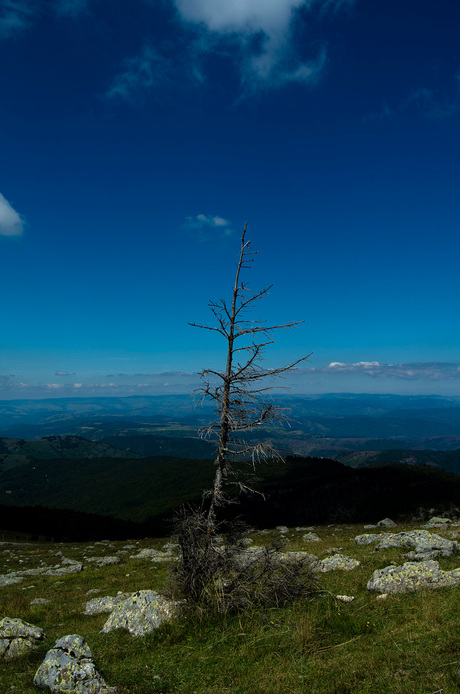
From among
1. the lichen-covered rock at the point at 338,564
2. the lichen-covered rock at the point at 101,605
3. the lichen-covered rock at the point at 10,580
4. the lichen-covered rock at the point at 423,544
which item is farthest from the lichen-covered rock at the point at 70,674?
the lichen-covered rock at the point at 10,580

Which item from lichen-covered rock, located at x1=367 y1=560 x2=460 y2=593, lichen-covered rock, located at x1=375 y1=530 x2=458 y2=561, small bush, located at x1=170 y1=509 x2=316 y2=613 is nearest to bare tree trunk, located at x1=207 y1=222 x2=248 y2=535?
small bush, located at x1=170 y1=509 x2=316 y2=613

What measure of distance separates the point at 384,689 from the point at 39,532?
100218mm

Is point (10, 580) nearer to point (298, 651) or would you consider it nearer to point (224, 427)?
point (224, 427)

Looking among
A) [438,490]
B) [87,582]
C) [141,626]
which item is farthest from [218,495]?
[438,490]

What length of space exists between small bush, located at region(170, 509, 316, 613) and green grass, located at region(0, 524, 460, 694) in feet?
1.37

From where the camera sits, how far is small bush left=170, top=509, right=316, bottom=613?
33.3 feet

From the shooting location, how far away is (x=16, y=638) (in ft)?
30.3

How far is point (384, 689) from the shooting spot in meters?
5.67

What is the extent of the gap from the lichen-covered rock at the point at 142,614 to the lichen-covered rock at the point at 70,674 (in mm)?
2734

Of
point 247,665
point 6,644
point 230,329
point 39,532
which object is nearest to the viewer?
point 247,665

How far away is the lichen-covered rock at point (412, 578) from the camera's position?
10.0 metres

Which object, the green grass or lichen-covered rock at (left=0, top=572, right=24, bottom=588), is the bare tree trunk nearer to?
the green grass

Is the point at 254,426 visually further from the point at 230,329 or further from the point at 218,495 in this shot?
the point at 230,329

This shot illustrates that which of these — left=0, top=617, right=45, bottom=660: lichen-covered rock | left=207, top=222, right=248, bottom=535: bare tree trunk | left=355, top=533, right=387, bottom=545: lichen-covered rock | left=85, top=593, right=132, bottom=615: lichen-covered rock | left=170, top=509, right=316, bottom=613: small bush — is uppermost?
left=207, top=222, right=248, bottom=535: bare tree trunk
